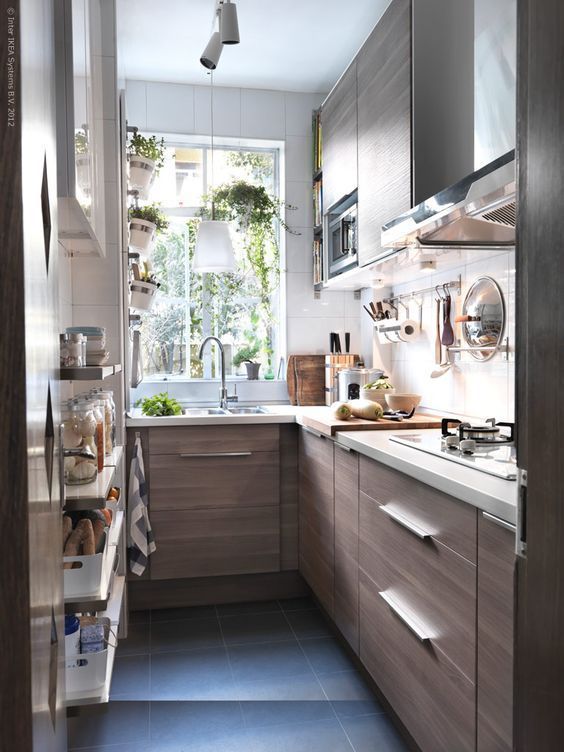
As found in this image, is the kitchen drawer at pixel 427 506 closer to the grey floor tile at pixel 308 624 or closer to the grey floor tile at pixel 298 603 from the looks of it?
the grey floor tile at pixel 308 624

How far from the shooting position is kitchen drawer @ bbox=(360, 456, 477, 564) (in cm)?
150

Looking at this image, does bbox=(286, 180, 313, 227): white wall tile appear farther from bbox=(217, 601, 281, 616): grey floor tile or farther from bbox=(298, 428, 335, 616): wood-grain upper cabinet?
bbox=(217, 601, 281, 616): grey floor tile

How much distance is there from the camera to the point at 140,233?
10.00 ft

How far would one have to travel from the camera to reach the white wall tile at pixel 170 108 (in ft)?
12.1

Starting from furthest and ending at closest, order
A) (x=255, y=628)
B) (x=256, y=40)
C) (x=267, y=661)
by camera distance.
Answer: (x=256, y=40)
(x=255, y=628)
(x=267, y=661)

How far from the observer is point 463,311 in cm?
266

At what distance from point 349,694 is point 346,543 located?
0.52 metres

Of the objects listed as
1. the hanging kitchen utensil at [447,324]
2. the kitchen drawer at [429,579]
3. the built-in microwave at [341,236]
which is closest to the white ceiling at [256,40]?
the built-in microwave at [341,236]

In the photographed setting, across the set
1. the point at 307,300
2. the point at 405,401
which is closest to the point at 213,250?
the point at 307,300

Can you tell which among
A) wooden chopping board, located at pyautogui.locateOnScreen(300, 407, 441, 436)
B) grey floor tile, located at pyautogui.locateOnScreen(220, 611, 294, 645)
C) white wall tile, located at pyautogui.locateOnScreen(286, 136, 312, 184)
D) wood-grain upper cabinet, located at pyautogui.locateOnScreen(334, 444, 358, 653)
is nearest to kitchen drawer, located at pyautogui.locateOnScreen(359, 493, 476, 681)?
wood-grain upper cabinet, located at pyautogui.locateOnScreen(334, 444, 358, 653)

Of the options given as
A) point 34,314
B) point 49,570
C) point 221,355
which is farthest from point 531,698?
point 221,355

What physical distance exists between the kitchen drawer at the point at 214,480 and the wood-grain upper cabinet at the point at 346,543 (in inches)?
25.8

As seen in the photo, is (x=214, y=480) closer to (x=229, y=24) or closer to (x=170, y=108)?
(x=229, y=24)

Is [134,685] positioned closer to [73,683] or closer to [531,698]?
[73,683]
